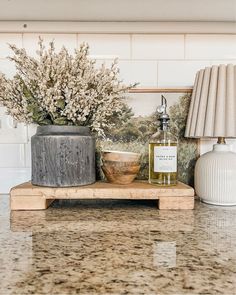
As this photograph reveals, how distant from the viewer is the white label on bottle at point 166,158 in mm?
798

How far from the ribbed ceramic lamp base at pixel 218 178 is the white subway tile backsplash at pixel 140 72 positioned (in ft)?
1.01

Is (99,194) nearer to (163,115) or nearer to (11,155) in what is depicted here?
(163,115)

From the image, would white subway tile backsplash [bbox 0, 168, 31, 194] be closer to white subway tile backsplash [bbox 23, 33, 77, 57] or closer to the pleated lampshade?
white subway tile backsplash [bbox 23, 33, 77, 57]

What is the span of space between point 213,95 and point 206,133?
0.34ft

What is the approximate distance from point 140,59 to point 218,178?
440mm

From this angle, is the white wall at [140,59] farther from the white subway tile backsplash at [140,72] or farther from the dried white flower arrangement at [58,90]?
the dried white flower arrangement at [58,90]

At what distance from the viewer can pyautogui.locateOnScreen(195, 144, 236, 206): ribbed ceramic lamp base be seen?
805 millimetres

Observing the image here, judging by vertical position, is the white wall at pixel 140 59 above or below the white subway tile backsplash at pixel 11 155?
above

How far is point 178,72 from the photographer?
0.99 m

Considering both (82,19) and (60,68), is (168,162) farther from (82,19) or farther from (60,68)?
(82,19)

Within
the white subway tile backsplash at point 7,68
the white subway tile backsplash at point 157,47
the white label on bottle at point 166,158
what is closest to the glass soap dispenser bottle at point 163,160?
the white label on bottle at point 166,158

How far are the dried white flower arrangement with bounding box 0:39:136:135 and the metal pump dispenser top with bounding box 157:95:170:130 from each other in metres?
0.14

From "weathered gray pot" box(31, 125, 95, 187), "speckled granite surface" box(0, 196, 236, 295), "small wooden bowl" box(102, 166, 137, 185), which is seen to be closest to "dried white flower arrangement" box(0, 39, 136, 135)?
"weathered gray pot" box(31, 125, 95, 187)

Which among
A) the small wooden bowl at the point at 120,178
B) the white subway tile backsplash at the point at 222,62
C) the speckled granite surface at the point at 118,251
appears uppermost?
the white subway tile backsplash at the point at 222,62
